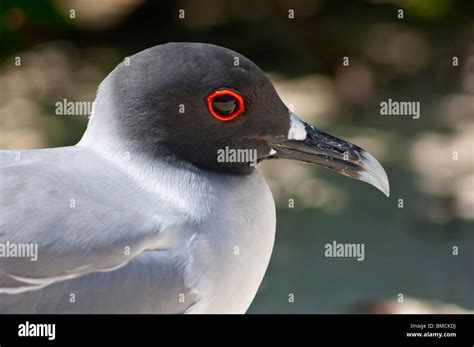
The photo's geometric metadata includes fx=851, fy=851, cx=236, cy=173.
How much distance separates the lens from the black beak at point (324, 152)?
1.76 meters

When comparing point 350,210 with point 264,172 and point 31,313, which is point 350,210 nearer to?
point 264,172

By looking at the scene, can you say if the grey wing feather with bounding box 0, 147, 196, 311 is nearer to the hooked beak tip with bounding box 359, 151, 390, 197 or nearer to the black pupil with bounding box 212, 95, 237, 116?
the black pupil with bounding box 212, 95, 237, 116

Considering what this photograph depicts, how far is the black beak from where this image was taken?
1.76m

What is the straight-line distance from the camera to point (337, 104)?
13.1ft

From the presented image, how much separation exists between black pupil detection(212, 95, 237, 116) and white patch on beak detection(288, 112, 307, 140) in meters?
0.16

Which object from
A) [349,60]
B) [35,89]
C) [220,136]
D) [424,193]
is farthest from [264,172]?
[220,136]

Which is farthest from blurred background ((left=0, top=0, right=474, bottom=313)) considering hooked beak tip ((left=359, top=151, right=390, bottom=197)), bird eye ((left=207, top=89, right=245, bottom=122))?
bird eye ((left=207, top=89, right=245, bottom=122))

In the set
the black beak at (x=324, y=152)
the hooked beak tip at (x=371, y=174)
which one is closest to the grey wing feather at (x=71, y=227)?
the black beak at (x=324, y=152)

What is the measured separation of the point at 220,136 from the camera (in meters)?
1.68

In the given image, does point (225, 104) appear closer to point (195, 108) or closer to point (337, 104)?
Result: point (195, 108)

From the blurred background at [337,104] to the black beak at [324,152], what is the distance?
3.39ft

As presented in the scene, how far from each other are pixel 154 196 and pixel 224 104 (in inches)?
8.8

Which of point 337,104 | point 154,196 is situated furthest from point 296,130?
point 337,104

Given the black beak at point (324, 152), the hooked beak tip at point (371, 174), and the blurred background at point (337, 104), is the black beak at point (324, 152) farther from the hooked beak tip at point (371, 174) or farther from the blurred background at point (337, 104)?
the blurred background at point (337, 104)
